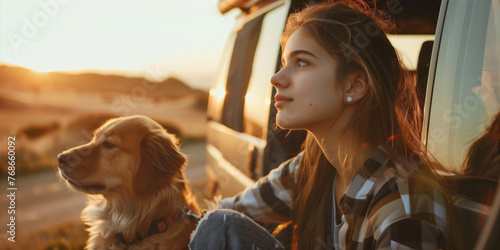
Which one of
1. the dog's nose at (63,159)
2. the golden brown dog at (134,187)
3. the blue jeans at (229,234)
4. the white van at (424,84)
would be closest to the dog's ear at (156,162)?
the golden brown dog at (134,187)

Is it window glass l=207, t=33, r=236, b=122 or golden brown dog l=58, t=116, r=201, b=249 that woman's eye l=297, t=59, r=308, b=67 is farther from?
window glass l=207, t=33, r=236, b=122

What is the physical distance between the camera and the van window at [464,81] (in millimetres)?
1299

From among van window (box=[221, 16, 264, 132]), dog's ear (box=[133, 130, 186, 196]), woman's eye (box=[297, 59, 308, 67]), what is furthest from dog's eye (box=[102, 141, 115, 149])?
van window (box=[221, 16, 264, 132])

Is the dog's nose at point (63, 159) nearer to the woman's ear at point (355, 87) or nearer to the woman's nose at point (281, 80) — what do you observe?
the woman's nose at point (281, 80)

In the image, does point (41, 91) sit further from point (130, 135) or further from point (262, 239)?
point (262, 239)

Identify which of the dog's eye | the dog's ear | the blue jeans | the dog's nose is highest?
the dog's eye

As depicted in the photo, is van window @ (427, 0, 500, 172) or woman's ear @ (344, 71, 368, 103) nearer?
van window @ (427, 0, 500, 172)

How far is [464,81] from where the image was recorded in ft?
4.55

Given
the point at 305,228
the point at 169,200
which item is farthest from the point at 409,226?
the point at 169,200

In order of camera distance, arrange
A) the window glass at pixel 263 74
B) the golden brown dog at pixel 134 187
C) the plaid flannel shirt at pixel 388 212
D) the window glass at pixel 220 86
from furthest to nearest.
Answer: the window glass at pixel 220 86, the window glass at pixel 263 74, the golden brown dog at pixel 134 187, the plaid flannel shirt at pixel 388 212

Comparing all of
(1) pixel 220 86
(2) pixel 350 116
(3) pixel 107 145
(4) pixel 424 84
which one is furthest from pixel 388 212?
(1) pixel 220 86

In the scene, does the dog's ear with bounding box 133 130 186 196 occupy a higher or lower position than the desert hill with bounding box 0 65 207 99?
lower

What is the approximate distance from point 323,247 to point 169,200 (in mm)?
707

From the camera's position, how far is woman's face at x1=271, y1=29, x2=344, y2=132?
1.38 metres
